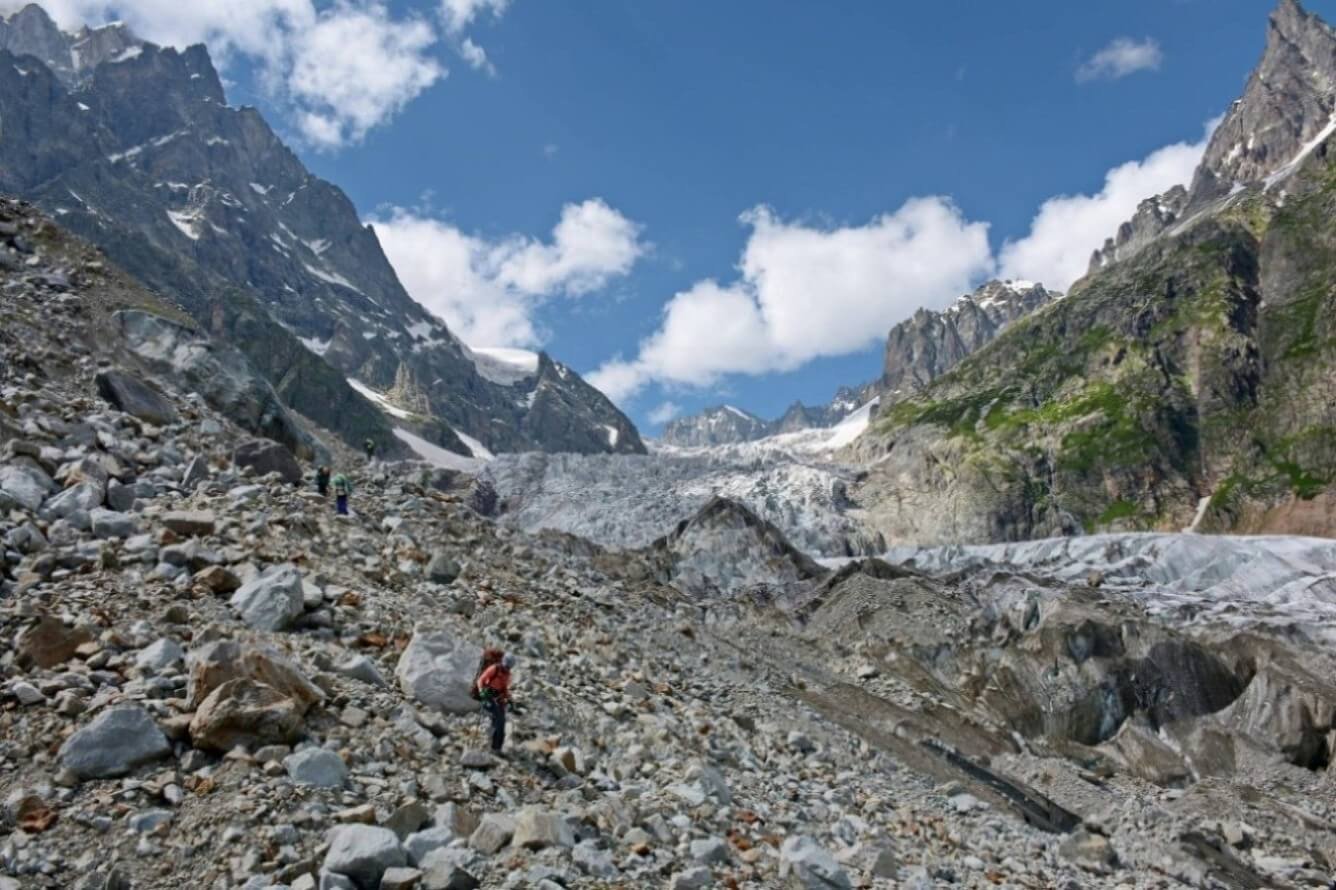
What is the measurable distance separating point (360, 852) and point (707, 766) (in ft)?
27.6

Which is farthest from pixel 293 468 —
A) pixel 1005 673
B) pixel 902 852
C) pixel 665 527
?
pixel 665 527

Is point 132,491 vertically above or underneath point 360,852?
above

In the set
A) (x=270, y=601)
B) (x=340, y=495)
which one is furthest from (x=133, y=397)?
(x=270, y=601)

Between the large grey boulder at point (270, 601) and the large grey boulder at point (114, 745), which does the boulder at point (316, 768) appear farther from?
the large grey boulder at point (270, 601)

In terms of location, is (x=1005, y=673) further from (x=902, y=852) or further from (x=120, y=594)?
(x=120, y=594)

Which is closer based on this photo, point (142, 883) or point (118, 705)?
point (142, 883)

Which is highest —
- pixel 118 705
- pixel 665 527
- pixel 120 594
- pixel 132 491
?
pixel 665 527

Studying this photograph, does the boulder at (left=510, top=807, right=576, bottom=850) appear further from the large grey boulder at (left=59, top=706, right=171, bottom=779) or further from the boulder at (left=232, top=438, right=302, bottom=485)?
the boulder at (left=232, top=438, right=302, bottom=485)

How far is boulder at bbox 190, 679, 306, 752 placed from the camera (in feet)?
35.4

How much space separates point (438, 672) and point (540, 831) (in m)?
4.12

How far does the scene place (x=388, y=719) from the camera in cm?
1298

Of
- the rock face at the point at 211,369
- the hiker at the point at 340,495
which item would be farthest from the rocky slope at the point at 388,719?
the hiker at the point at 340,495

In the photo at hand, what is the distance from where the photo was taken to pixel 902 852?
56.6 feet

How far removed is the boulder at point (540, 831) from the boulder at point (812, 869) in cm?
358
